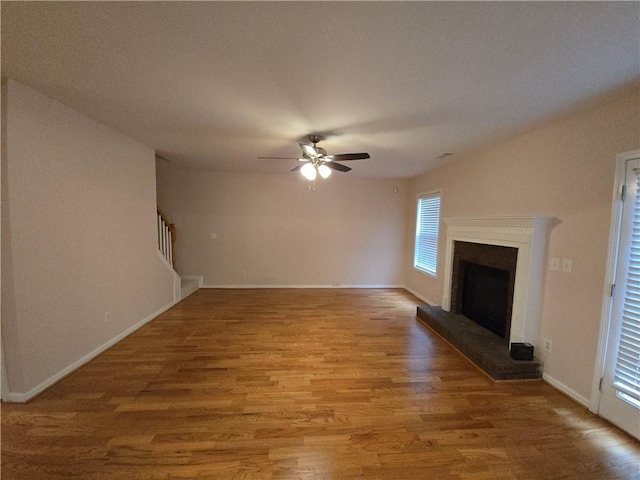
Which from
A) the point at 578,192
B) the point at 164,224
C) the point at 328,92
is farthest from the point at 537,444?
the point at 164,224

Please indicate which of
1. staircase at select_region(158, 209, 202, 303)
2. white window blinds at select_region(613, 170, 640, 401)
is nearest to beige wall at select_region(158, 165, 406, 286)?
staircase at select_region(158, 209, 202, 303)

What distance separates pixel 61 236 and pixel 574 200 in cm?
483

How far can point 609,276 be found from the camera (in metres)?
1.98

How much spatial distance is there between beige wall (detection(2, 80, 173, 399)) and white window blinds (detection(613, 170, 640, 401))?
480 centimetres

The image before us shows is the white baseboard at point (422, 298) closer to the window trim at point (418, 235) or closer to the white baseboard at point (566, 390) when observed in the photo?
the window trim at point (418, 235)

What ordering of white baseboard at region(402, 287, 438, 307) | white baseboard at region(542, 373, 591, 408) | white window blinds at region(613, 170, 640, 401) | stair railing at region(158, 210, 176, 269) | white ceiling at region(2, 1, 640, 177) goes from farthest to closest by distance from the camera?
white baseboard at region(402, 287, 438, 307) → stair railing at region(158, 210, 176, 269) → white baseboard at region(542, 373, 591, 408) → white window blinds at region(613, 170, 640, 401) → white ceiling at region(2, 1, 640, 177)

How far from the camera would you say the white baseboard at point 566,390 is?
2133mm

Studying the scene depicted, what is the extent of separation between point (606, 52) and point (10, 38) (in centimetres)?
355

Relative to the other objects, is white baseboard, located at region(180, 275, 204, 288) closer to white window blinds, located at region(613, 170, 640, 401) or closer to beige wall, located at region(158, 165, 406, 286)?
beige wall, located at region(158, 165, 406, 286)

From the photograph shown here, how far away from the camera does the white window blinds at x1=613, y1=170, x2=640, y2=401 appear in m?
1.83

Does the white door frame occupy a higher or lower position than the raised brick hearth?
higher

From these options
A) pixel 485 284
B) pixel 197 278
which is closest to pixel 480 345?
pixel 485 284

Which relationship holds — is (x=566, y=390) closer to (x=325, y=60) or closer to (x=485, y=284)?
(x=485, y=284)

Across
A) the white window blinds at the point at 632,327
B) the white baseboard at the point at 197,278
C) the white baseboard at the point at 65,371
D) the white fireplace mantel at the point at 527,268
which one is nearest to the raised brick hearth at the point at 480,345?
the white fireplace mantel at the point at 527,268
